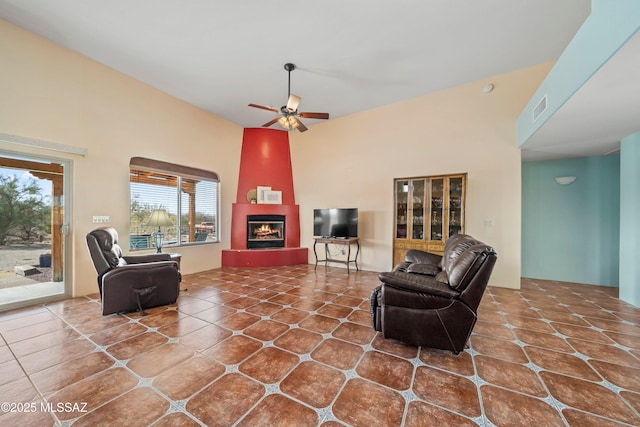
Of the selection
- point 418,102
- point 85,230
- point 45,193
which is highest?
point 418,102

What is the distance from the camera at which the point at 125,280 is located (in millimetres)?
2977

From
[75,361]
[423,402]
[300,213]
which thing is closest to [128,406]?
[75,361]

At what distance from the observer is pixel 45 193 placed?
345cm

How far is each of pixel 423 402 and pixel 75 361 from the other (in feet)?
9.33

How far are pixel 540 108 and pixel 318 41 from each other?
314cm

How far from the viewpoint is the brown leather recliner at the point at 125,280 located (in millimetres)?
2932

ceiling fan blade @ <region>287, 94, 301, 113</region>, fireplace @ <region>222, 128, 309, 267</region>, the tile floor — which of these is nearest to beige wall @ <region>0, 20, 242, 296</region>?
fireplace @ <region>222, 128, 309, 267</region>

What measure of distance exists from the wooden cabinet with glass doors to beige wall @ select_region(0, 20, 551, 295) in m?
0.15

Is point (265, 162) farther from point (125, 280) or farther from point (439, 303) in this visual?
point (439, 303)

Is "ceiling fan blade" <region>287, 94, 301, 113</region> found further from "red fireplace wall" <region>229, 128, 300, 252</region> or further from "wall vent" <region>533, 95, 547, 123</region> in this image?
"wall vent" <region>533, 95, 547, 123</region>

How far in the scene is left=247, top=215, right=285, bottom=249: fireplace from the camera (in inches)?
237

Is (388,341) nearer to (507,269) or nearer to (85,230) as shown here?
(507,269)

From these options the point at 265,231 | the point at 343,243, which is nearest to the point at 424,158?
the point at 343,243

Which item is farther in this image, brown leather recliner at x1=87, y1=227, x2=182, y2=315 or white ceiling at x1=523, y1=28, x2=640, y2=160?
brown leather recliner at x1=87, y1=227, x2=182, y2=315
